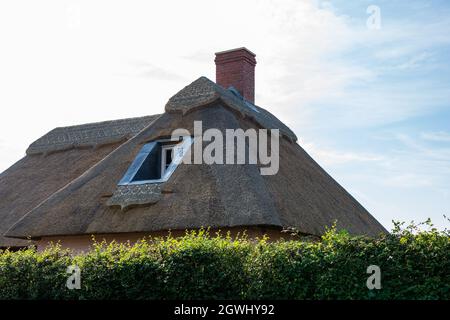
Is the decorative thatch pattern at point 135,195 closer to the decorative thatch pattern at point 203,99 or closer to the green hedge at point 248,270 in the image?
the decorative thatch pattern at point 203,99

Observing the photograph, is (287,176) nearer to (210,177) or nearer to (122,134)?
(210,177)

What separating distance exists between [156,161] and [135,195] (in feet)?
6.55

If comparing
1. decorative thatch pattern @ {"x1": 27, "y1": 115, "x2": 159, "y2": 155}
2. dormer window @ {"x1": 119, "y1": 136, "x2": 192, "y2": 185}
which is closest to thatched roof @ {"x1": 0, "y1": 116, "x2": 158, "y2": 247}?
decorative thatch pattern @ {"x1": 27, "y1": 115, "x2": 159, "y2": 155}

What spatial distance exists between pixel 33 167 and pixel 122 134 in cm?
356

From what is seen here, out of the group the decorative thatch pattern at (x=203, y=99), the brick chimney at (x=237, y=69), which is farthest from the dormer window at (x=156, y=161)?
the brick chimney at (x=237, y=69)

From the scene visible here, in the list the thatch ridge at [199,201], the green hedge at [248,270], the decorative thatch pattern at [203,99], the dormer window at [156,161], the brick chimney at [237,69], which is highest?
the brick chimney at [237,69]

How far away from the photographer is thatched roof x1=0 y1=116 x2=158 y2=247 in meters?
19.7

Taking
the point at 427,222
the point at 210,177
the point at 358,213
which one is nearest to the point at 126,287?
the point at 427,222

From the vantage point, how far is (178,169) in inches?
601

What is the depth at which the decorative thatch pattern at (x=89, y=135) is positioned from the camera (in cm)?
2116

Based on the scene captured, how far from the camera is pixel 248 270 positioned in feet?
28.2

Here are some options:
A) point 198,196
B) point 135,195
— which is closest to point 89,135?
point 135,195

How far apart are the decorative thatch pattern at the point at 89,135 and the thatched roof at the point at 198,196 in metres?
3.49

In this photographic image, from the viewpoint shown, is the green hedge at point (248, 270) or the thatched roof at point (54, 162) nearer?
the green hedge at point (248, 270)
